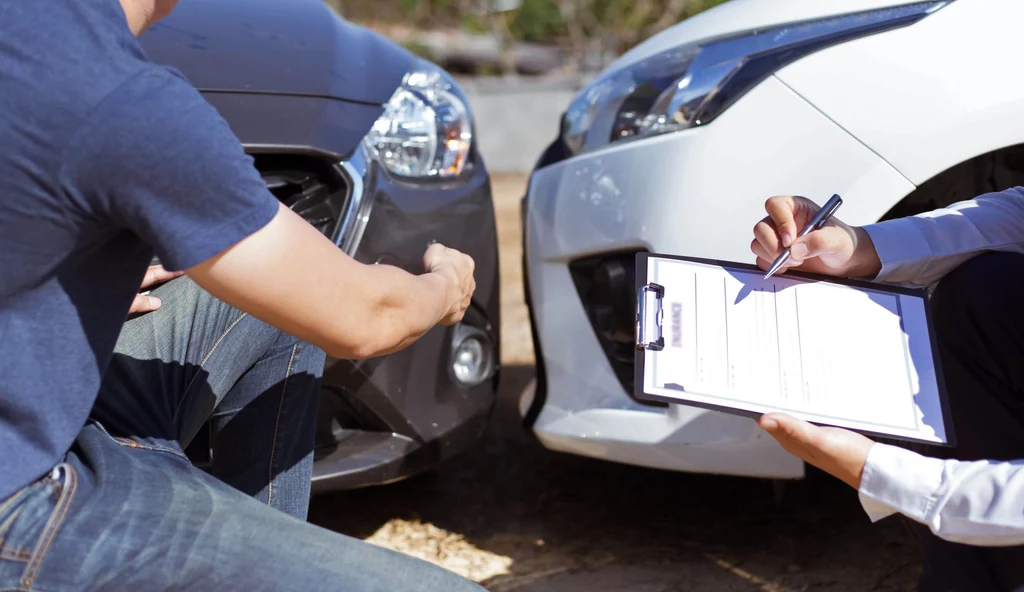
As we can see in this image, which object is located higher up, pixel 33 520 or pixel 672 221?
pixel 672 221

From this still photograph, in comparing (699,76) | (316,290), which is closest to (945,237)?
(699,76)

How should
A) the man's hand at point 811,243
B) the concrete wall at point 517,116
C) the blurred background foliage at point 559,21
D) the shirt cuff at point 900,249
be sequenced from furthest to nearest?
the blurred background foliage at point 559,21, the concrete wall at point 517,116, the shirt cuff at point 900,249, the man's hand at point 811,243

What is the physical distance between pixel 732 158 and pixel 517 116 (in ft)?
19.2

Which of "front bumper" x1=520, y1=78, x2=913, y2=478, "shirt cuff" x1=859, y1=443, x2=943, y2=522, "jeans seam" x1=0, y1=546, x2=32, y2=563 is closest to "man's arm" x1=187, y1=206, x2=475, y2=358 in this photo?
"jeans seam" x1=0, y1=546, x2=32, y2=563

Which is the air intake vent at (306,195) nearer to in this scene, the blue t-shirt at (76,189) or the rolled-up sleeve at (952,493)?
the blue t-shirt at (76,189)

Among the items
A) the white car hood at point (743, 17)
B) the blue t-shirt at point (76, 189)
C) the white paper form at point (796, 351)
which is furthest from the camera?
the white car hood at point (743, 17)

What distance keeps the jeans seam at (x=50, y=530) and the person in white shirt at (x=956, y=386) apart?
2.95 ft

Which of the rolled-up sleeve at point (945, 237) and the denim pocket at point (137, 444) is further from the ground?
the rolled-up sleeve at point (945, 237)

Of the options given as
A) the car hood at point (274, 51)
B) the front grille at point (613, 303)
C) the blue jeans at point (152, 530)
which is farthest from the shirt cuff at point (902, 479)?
the car hood at point (274, 51)

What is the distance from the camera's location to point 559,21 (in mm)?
9648

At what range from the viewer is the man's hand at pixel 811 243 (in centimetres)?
167

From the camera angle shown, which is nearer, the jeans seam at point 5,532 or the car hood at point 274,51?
the jeans seam at point 5,532

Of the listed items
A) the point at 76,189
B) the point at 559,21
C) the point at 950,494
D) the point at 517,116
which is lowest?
the point at 950,494

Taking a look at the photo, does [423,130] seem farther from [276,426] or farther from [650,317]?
[650,317]
